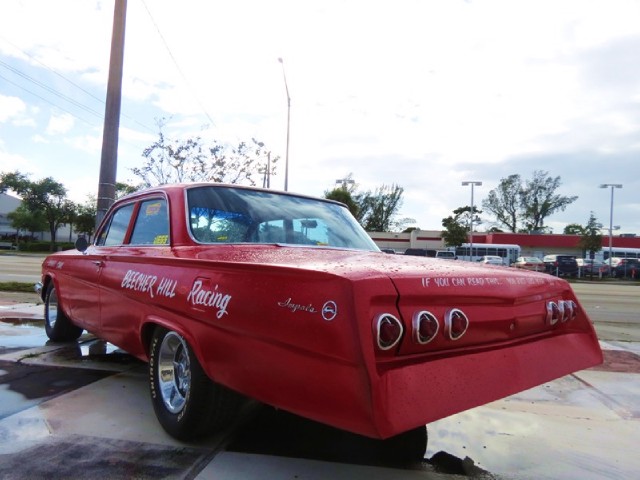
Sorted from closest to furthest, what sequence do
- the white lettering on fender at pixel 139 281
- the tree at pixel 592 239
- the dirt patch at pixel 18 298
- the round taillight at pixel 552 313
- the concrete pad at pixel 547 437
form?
the round taillight at pixel 552 313 < the concrete pad at pixel 547 437 < the white lettering on fender at pixel 139 281 < the dirt patch at pixel 18 298 < the tree at pixel 592 239

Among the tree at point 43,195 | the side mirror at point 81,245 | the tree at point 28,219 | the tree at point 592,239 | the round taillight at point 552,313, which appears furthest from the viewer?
the tree at point 28,219

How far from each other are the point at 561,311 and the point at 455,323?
3.72 feet

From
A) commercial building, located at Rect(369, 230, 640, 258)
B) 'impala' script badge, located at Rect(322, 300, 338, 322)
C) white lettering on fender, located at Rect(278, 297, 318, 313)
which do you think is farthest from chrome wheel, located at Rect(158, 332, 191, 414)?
commercial building, located at Rect(369, 230, 640, 258)

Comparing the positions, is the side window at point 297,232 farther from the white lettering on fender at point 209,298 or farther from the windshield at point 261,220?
the white lettering on fender at point 209,298

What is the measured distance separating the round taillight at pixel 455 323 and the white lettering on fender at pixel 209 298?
3.59 ft

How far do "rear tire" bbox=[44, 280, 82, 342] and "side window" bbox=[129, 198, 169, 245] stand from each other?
217 centimetres

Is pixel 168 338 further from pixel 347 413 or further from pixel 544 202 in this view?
pixel 544 202

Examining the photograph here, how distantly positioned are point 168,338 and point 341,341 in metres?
1.70

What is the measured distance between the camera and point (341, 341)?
2039mm

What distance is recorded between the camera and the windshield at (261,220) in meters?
3.46

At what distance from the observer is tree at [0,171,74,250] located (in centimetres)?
5659

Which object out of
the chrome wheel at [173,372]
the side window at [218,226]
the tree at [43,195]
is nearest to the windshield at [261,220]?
the side window at [218,226]

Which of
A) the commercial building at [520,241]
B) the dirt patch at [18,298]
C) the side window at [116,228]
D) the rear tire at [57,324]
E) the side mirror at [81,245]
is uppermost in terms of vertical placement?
the commercial building at [520,241]

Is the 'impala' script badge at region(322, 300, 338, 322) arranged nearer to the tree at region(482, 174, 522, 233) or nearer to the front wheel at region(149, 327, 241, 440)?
the front wheel at region(149, 327, 241, 440)
